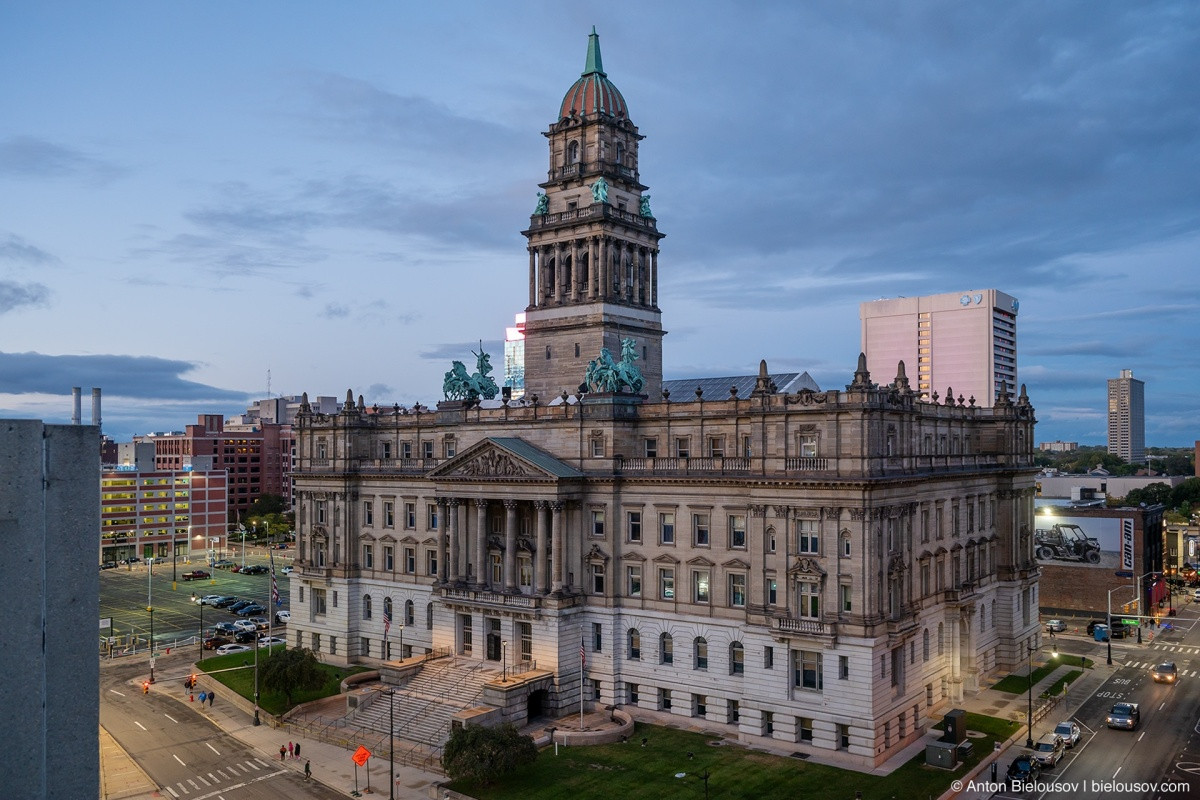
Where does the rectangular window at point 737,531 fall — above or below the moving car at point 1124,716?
above

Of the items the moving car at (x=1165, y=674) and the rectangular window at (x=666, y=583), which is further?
the moving car at (x=1165, y=674)

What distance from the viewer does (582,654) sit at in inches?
2793

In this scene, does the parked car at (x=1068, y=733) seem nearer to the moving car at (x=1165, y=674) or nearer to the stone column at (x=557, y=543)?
the moving car at (x=1165, y=674)

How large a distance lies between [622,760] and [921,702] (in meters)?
23.2

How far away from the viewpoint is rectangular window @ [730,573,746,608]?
6750 cm

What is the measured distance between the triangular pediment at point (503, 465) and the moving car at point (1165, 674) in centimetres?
5398

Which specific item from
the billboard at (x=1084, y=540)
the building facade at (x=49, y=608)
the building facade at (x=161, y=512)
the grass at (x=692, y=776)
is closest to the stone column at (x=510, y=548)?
the grass at (x=692, y=776)

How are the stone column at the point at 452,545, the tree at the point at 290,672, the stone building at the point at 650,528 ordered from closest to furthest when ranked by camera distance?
the stone building at the point at 650,528, the tree at the point at 290,672, the stone column at the point at 452,545

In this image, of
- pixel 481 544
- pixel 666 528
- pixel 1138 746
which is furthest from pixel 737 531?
pixel 1138 746

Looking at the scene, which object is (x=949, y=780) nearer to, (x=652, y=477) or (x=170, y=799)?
(x=652, y=477)

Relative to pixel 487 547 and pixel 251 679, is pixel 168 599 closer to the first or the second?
pixel 251 679

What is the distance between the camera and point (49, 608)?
558 inches

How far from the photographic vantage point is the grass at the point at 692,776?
5500 centimetres

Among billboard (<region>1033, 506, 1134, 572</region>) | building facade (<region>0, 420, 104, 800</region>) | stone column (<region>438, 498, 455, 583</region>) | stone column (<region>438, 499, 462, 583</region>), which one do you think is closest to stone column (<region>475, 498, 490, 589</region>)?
stone column (<region>438, 499, 462, 583</region>)
